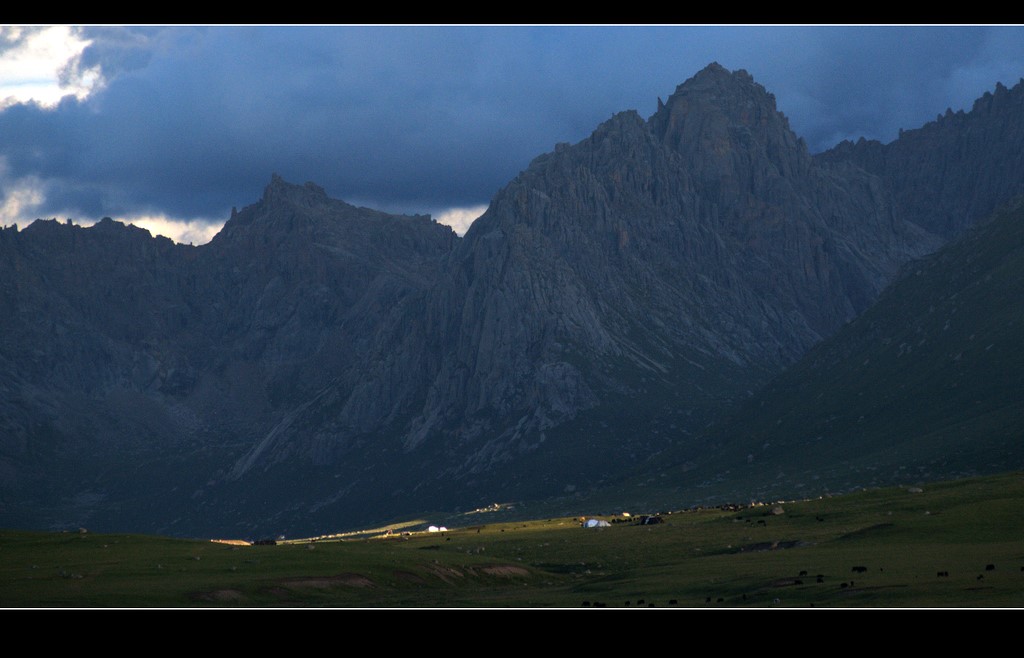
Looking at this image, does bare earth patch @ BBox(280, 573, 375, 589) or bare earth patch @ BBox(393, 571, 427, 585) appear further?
bare earth patch @ BBox(393, 571, 427, 585)

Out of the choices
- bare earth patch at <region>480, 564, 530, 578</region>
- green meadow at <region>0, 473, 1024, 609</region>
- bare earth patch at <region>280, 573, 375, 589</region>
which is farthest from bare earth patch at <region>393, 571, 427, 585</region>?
bare earth patch at <region>480, 564, 530, 578</region>

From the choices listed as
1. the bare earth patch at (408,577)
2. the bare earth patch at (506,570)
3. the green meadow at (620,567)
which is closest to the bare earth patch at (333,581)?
the green meadow at (620,567)

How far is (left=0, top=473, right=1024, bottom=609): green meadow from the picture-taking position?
78.8 meters

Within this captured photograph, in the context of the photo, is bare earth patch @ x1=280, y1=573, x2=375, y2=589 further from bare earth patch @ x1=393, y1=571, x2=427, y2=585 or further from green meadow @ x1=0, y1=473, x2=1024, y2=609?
bare earth patch @ x1=393, y1=571, x2=427, y2=585

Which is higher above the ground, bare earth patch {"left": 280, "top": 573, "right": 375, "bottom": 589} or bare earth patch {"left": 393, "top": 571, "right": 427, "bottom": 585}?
bare earth patch {"left": 280, "top": 573, "right": 375, "bottom": 589}

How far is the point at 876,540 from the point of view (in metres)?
111

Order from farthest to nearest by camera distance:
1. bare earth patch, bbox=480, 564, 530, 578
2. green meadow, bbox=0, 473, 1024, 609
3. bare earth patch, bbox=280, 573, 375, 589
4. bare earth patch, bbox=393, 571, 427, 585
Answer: bare earth patch, bbox=480, 564, 530, 578 < bare earth patch, bbox=393, 571, 427, 585 < bare earth patch, bbox=280, 573, 375, 589 < green meadow, bbox=0, 473, 1024, 609

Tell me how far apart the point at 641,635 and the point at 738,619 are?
431 centimetres

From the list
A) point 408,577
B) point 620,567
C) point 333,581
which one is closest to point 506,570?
point 408,577

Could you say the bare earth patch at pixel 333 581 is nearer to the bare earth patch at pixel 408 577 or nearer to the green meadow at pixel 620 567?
the green meadow at pixel 620 567

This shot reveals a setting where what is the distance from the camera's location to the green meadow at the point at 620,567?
78.8 m
